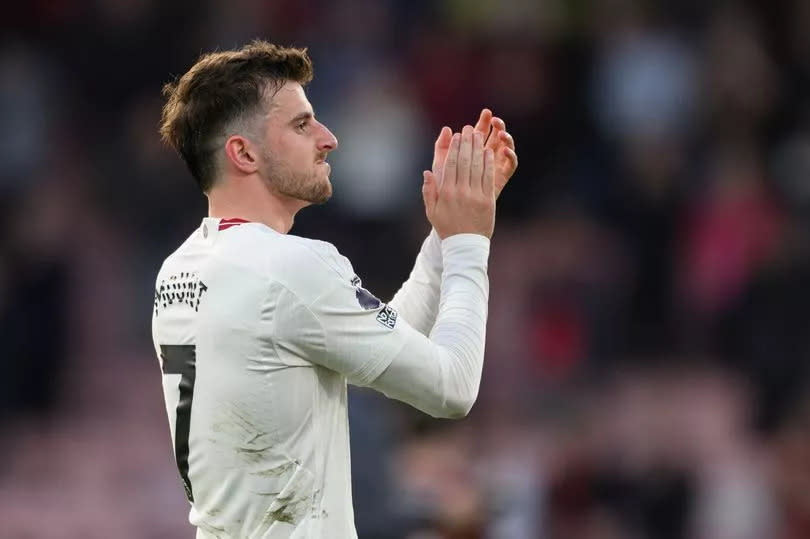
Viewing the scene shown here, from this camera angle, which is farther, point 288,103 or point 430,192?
point 430,192

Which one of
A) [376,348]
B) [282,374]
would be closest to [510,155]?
[376,348]

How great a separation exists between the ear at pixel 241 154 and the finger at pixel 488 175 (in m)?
0.57

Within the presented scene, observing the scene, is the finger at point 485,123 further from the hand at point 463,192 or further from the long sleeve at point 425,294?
the long sleeve at point 425,294

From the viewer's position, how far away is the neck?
352 centimetres

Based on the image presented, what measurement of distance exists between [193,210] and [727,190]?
3536 millimetres

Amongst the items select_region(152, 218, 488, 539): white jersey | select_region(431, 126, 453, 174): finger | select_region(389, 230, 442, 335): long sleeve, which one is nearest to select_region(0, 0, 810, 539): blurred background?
select_region(389, 230, 442, 335): long sleeve

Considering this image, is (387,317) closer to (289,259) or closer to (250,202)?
(289,259)

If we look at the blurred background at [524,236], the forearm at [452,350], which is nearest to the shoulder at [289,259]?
the forearm at [452,350]

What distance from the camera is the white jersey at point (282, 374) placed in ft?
10.9

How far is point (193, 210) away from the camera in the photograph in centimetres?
971

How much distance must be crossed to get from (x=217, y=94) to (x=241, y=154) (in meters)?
0.16

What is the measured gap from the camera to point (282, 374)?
3332 millimetres

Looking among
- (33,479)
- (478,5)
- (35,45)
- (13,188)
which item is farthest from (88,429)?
(478,5)

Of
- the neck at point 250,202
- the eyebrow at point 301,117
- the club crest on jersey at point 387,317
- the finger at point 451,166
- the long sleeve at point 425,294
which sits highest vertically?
the eyebrow at point 301,117
